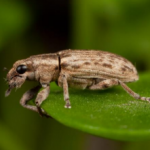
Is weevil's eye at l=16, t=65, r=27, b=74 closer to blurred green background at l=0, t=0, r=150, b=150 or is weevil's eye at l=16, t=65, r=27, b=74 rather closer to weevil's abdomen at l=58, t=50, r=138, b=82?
weevil's abdomen at l=58, t=50, r=138, b=82

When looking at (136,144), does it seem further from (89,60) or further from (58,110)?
(58,110)

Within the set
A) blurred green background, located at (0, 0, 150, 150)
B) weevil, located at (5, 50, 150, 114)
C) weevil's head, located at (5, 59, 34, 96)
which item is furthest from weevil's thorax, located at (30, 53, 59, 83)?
blurred green background, located at (0, 0, 150, 150)

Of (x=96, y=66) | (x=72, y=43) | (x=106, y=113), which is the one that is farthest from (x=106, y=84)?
(x=72, y=43)

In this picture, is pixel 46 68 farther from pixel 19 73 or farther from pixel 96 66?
pixel 96 66

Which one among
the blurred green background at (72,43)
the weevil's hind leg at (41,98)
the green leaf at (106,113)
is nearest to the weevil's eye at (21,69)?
the weevil's hind leg at (41,98)

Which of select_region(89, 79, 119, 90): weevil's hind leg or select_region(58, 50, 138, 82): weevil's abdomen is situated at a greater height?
select_region(58, 50, 138, 82): weevil's abdomen

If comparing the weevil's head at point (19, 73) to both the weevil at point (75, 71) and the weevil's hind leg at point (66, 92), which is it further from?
the weevil's hind leg at point (66, 92)

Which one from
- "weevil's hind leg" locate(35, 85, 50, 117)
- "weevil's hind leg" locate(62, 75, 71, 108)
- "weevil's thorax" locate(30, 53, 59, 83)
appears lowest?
"weevil's hind leg" locate(35, 85, 50, 117)
